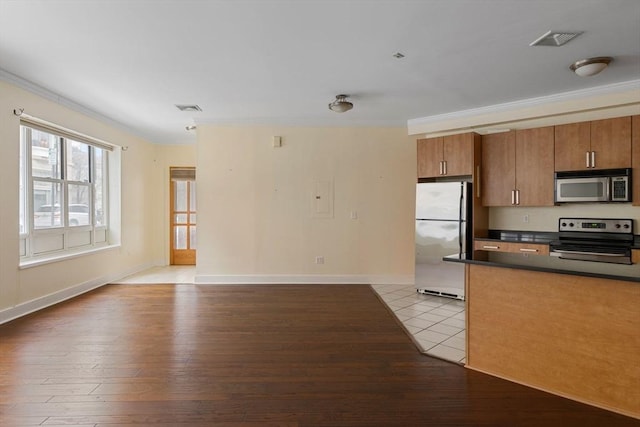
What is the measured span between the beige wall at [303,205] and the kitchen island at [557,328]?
8.93 ft

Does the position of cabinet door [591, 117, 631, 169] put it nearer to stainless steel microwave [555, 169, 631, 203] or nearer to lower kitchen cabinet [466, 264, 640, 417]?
stainless steel microwave [555, 169, 631, 203]

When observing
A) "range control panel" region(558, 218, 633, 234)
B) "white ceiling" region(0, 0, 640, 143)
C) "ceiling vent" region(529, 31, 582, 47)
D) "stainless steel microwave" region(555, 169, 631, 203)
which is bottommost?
"range control panel" region(558, 218, 633, 234)

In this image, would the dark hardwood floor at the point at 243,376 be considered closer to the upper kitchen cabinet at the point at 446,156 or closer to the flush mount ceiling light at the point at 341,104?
the upper kitchen cabinet at the point at 446,156

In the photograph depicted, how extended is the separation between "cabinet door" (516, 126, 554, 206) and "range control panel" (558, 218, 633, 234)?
0.34m

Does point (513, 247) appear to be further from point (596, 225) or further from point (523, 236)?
point (596, 225)

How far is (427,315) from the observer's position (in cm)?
376

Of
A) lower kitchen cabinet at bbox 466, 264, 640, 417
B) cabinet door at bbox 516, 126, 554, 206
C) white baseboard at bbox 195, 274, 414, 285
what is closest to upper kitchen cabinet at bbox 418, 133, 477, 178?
cabinet door at bbox 516, 126, 554, 206

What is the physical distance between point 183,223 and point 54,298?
2980mm

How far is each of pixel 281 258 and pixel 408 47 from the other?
140 inches

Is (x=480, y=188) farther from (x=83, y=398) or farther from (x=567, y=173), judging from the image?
(x=83, y=398)

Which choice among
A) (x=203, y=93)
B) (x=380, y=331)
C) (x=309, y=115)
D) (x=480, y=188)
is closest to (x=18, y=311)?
(x=203, y=93)

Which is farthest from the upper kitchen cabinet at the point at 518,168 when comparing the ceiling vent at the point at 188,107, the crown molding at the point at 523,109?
the ceiling vent at the point at 188,107

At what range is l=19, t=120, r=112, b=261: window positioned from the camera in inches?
155

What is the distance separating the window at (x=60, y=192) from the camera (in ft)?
12.9
